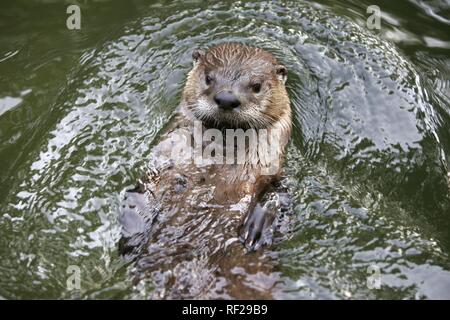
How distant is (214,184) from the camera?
4449 mm

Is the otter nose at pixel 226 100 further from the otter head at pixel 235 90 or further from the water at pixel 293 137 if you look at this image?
the water at pixel 293 137

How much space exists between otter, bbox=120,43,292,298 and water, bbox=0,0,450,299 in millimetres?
160

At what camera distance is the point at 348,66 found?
569 centimetres

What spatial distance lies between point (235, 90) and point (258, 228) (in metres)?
0.97

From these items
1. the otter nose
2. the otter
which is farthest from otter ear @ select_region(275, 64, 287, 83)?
the otter nose

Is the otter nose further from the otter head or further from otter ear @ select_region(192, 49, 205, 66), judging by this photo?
otter ear @ select_region(192, 49, 205, 66)

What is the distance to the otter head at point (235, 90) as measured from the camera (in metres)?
4.49

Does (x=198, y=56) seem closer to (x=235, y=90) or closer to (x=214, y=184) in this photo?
(x=235, y=90)

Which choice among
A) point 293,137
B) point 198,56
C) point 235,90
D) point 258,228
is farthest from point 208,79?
point 258,228

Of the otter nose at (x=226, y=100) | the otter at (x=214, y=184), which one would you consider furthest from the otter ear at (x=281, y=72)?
the otter nose at (x=226, y=100)
